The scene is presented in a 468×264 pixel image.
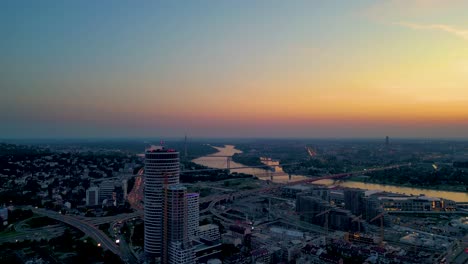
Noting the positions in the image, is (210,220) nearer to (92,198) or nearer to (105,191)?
(92,198)

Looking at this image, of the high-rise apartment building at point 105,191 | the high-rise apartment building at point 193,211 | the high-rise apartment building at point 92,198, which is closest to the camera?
the high-rise apartment building at point 193,211

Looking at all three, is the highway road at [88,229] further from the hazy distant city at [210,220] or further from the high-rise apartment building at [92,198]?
the high-rise apartment building at [92,198]

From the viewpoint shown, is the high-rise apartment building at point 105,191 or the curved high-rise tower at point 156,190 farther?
the high-rise apartment building at point 105,191

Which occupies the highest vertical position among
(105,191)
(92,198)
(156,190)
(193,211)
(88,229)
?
(156,190)

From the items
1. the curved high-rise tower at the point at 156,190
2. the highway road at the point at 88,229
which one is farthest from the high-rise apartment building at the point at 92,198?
the curved high-rise tower at the point at 156,190

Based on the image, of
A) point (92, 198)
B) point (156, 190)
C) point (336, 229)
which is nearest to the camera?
point (156, 190)

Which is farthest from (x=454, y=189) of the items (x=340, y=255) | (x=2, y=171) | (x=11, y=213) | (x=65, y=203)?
(x=2, y=171)

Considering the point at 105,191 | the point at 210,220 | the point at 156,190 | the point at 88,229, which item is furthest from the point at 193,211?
the point at 105,191

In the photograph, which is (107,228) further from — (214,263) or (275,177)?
(275,177)

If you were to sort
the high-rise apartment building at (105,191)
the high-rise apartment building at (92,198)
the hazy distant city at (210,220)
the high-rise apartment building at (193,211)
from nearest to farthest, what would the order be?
the hazy distant city at (210,220) → the high-rise apartment building at (193,211) → the high-rise apartment building at (92,198) → the high-rise apartment building at (105,191)
